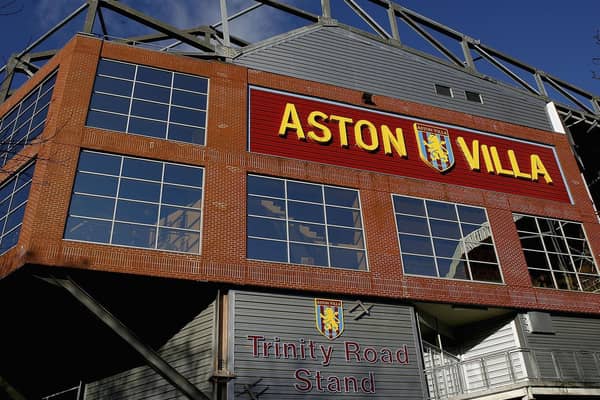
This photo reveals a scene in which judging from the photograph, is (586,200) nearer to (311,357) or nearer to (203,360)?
(311,357)

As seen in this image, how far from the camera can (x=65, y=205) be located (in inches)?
687

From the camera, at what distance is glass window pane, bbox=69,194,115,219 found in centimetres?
1773

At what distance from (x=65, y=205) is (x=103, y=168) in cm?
194

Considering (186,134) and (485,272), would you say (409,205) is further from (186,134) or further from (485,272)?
(186,134)

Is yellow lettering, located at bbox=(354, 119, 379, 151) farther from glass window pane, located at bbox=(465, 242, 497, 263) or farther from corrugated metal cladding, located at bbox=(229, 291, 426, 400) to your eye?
corrugated metal cladding, located at bbox=(229, 291, 426, 400)

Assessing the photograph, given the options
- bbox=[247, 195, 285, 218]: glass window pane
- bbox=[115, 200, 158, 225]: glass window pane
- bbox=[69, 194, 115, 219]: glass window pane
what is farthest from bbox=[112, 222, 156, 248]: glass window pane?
bbox=[247, 195, 285, 218]: glass window pane

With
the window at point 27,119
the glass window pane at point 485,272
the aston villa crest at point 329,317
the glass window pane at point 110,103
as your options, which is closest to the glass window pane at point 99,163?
the glass window pane at point 110,103

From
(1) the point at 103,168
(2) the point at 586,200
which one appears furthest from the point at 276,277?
(2) the point at 586,200

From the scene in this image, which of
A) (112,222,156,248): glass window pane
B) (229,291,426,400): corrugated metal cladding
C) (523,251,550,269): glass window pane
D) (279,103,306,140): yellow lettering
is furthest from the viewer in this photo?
(523,251,550,269): glass window pane

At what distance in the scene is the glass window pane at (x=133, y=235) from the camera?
17.7 metres

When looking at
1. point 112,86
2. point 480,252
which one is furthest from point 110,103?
point 480,252

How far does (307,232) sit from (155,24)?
35.3 ft

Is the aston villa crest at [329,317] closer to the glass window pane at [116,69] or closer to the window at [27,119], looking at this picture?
the glass window pane at [116,69]

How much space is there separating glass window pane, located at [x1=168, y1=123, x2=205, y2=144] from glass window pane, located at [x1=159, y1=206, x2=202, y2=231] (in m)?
2.81
